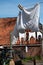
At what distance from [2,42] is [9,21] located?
648cm

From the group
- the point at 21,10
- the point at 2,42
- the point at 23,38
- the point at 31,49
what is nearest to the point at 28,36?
the point at 23,38

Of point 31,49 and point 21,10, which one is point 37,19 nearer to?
point 21,10

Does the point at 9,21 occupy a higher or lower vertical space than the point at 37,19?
higher

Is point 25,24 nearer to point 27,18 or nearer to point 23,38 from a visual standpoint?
point 27,18

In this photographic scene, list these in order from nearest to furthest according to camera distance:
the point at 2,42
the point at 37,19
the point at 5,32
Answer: the point at 37,19
the point at 2,42
the point at 5,32

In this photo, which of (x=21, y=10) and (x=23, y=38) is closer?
(x=21, y=10)

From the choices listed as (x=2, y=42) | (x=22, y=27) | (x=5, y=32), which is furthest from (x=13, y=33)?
(x=5, y=32)

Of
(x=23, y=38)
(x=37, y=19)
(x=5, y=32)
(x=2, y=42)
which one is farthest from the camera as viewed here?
(x=23, y=38)

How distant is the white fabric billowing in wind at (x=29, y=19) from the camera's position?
14.2 meters

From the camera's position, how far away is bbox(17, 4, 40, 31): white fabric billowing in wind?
14.2 meters

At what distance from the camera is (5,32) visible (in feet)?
137

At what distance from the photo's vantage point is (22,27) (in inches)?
573

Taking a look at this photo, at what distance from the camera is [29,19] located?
14508mm

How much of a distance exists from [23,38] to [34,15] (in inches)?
1306
